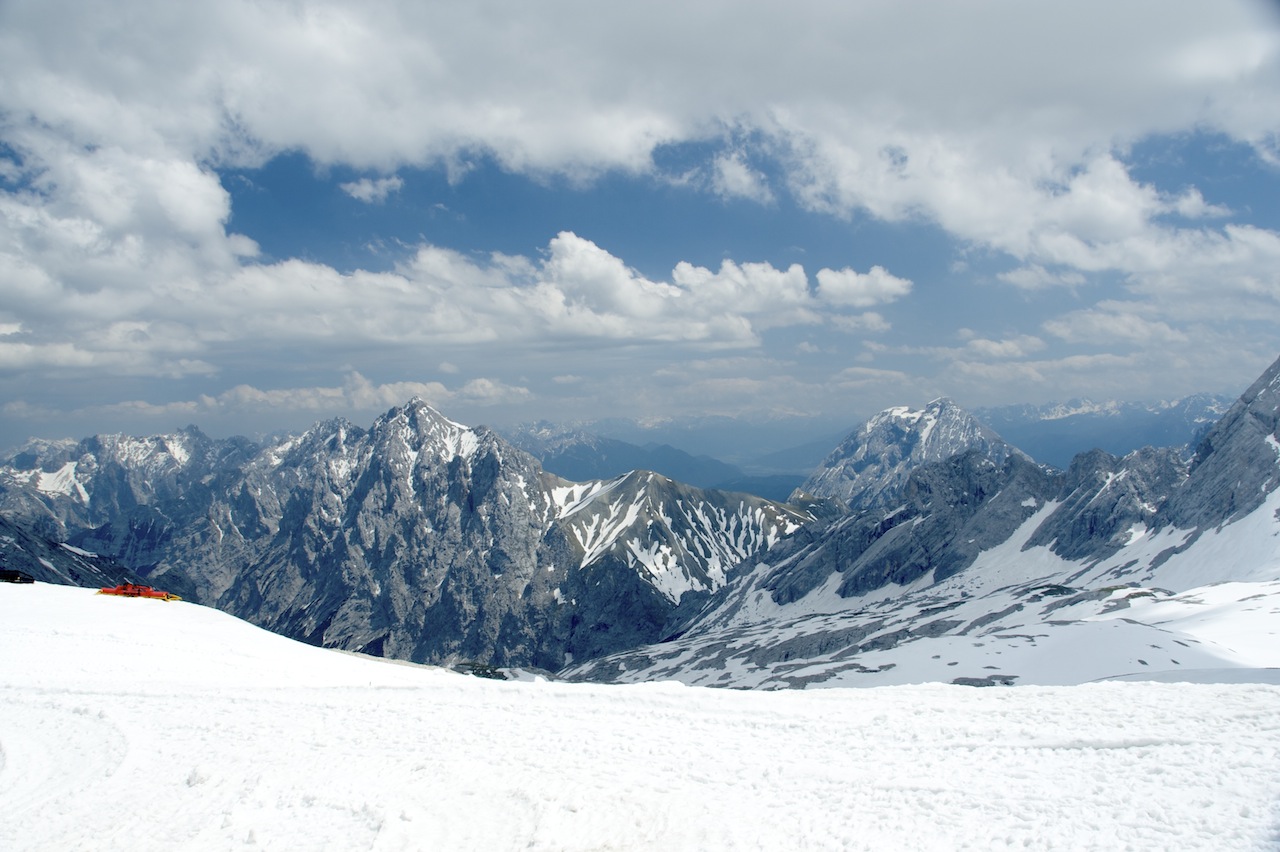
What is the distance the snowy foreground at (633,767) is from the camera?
16.8 m

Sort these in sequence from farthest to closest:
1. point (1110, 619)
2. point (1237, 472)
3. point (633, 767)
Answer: point (1237, 472) → point (1110, 619) → point (633, 767)

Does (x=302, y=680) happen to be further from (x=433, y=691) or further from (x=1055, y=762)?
(x=1055, y=762)

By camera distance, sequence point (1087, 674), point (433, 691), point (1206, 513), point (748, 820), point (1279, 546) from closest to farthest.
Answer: point (748, 820) → point (433, 691) → point (1087, 674) → point (1279, 546) → point (1206, 513)

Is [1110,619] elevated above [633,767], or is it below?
below

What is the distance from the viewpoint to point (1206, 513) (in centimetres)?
17500

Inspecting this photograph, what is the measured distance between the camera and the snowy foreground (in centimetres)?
1678

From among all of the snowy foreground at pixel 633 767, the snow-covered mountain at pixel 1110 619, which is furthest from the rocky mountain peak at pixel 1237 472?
the snowy foreground at pixel 633 767

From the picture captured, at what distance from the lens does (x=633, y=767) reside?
2053cm

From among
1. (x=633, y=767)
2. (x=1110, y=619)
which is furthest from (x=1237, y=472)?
(x=633, y=767)

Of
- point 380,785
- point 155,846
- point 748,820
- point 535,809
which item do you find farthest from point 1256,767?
point 155,846

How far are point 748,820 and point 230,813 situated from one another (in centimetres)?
1432

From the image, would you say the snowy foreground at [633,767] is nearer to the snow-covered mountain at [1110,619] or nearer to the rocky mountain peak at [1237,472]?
the snow-covered mountain at [1110,619]

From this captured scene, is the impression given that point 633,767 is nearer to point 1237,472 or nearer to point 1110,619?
point 1110,619

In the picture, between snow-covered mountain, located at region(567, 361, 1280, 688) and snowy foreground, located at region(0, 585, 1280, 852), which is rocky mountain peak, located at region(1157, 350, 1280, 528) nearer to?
snow-covered mountain, located at region(567, 361, 1280, 688)
